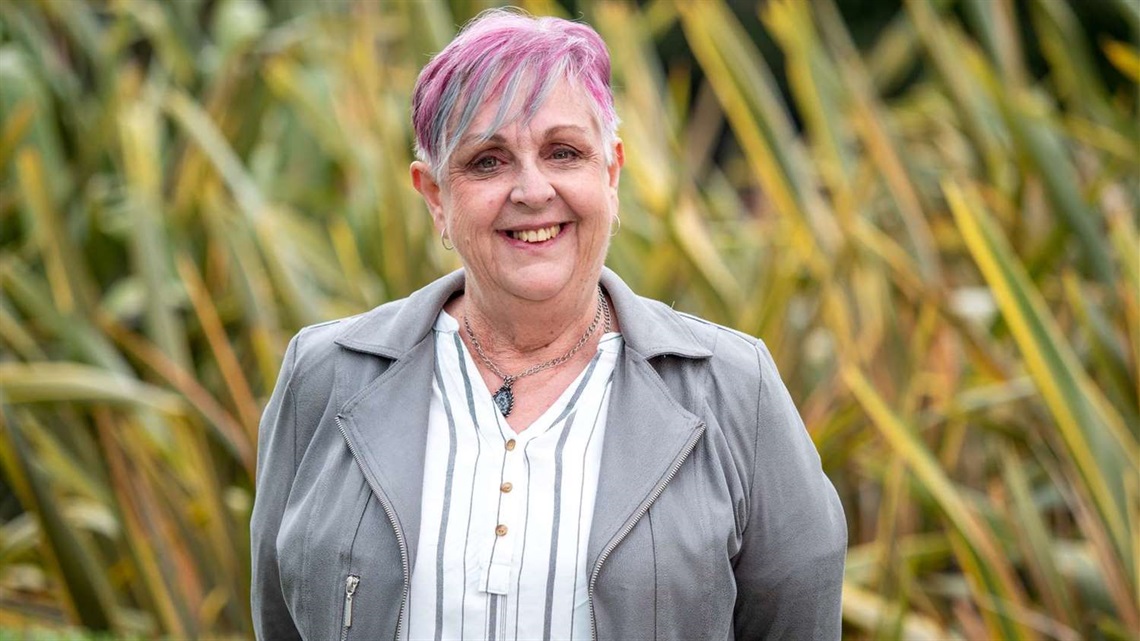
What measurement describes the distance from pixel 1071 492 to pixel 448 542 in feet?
5.75

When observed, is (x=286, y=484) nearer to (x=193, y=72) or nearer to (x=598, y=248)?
(x=598, y=248)

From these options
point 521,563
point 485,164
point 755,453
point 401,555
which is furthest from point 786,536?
point 485,164

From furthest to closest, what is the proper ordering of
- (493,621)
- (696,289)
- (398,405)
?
(696,289) < (398,405) < (493,621)

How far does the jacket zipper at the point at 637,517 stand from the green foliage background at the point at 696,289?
1015 mm

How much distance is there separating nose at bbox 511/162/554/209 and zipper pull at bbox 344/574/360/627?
0.44 meters

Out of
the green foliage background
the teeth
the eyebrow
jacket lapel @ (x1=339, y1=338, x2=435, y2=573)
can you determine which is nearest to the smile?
the teeth

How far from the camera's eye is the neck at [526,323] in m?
1.58

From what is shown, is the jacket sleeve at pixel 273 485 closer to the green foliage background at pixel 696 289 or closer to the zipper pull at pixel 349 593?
the zipper pull at pixel 349 593

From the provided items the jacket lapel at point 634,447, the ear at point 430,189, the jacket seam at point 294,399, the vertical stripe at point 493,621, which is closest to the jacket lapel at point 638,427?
the jacket lapel at point 634,447

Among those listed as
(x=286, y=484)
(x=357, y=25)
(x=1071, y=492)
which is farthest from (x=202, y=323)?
(x=1071, y=492)

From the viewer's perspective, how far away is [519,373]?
161cm

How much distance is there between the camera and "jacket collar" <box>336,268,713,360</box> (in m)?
1.59

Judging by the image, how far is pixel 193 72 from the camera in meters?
4.62

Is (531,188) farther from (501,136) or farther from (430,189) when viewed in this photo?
(430,189)
